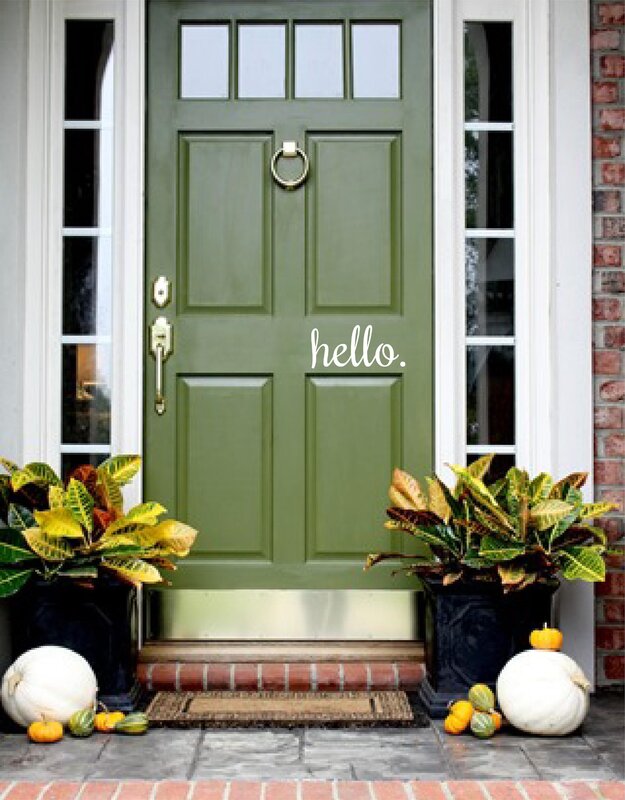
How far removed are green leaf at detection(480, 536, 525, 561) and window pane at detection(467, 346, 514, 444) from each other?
1.95 ft

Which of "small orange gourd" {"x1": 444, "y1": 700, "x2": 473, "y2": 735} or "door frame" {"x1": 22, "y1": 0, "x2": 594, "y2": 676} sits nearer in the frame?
"small orange gourd" {"x1": 444, "y1": 700, "x2": 473, "y2": 735}

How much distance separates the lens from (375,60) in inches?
158

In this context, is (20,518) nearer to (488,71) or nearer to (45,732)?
(45,732)

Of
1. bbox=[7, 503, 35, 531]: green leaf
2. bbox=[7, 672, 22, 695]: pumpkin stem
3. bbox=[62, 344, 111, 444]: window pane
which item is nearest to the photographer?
bbox=[7, 672, 22, 695]: pumpkin stem

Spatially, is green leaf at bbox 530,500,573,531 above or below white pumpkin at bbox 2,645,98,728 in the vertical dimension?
above

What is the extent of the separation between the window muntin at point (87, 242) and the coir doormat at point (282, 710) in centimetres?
90

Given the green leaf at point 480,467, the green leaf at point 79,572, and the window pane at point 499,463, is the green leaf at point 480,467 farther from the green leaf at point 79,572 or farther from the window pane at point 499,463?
the green leaf at point 79,572

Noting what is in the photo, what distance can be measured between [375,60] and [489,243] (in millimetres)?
747

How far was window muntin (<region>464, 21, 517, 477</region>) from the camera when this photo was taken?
396 centimetres

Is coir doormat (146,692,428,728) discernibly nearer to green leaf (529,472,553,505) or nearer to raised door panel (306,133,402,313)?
green leaf (529,472,553,505)

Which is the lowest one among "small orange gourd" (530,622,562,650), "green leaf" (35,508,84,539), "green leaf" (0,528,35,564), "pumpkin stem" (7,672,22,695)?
"pumpkin stem" (7,672,22,695)

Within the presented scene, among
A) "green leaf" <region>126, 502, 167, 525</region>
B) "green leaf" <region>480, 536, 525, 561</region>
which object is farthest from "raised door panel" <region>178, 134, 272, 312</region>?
"green leaf" <region>480, 536, 525, 561</region>

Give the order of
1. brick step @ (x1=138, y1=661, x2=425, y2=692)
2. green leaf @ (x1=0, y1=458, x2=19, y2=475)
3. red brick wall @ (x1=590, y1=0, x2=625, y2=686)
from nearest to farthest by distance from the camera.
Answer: green leaf @ (x1=0, y1=458, x2=19, y2=475), brick step @ (x1=138, y1=661, x2=425, y2=692), red brick wall @ (x1=590, y1=0, x2=625, y2=686)

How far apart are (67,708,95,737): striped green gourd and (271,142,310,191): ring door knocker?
1.84 meters
